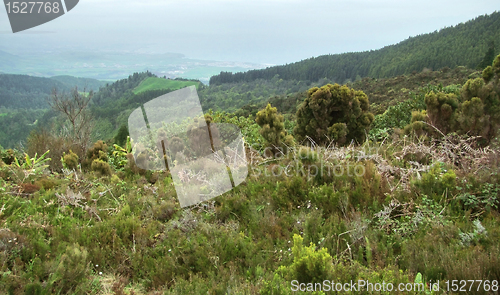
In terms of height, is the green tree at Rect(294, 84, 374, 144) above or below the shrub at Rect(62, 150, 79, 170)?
above

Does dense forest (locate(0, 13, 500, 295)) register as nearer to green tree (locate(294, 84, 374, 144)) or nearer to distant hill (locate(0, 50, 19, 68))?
green tree (locate(294, 84, 374, 144))

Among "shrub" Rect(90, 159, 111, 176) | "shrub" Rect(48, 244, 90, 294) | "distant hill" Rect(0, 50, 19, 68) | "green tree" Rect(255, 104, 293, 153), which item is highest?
"distant hill" Rect(0, 50, 19, 68)

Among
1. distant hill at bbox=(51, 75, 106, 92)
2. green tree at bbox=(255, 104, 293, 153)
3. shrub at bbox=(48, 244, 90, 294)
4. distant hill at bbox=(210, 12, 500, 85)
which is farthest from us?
distant hill at bbox=(51, 75, 106, 92)

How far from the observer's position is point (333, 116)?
297 inches

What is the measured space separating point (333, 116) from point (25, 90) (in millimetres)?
119777

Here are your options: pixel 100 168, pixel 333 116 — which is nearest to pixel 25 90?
pixel 100 168

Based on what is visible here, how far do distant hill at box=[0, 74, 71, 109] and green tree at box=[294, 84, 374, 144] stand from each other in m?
97.7

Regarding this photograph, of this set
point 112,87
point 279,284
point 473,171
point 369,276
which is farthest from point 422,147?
point 112,87

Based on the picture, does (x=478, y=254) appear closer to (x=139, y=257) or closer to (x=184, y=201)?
(x=139, y=257)

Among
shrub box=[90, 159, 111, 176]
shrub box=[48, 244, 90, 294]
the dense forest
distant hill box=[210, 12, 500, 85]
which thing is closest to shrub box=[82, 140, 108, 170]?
the dense forest

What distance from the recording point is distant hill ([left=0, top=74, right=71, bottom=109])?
90750 millimetres

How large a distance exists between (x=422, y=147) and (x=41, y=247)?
16.7 feet

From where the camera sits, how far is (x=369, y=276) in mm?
2123

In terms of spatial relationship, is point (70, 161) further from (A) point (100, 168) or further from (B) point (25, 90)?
(B) point (25, 90)
